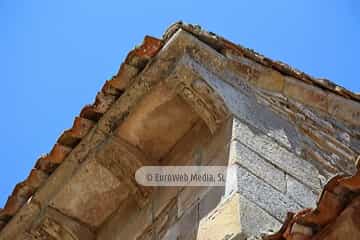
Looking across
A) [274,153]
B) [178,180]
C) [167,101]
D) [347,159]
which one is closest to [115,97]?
[167,101]

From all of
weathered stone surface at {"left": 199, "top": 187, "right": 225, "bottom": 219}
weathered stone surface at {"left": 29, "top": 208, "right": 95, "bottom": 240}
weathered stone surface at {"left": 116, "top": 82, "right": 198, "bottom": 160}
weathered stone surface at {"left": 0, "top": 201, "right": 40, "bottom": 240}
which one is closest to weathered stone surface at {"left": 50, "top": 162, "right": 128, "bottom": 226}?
weathered stone surface at {"left": 29, "top": 208, "right": 95, "bottom": 240}

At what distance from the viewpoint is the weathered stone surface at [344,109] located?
18.9 ft

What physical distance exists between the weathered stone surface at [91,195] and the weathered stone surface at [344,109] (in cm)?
146

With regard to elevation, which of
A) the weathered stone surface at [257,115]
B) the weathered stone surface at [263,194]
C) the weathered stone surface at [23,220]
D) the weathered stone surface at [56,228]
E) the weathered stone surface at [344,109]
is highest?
the weathered stone surface at [344,109]

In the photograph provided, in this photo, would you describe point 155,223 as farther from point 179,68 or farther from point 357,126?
point 357,126

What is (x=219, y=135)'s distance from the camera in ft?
16.0

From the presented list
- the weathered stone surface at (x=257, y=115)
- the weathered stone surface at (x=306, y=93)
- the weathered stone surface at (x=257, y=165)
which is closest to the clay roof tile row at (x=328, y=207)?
the weathered stone surface at (x=257, y=165)

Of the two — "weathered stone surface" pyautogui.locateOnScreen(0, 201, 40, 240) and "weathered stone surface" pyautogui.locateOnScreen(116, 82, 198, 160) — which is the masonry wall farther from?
"weathered stone surface" pyautogui.locateOnScreen(0, 201, 40, 240)

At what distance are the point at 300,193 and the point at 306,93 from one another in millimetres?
1235

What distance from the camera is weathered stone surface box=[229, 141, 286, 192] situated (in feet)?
14.8

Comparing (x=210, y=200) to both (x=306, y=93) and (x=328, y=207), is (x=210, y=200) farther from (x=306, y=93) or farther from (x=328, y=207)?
(x=306, y=93)

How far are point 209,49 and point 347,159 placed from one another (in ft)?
3.49

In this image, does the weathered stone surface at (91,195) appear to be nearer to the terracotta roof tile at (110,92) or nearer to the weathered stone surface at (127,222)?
the weathered stone surface at (127,222)

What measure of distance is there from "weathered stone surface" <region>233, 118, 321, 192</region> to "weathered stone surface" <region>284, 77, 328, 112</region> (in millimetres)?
772
